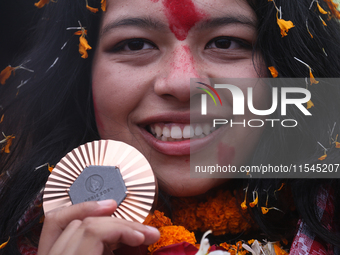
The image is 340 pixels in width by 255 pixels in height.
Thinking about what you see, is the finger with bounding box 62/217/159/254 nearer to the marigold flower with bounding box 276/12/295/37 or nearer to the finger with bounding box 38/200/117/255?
the finger with bounding box 38/200/117/255

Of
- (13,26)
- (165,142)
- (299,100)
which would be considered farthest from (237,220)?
(13,26)

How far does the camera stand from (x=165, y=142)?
137cm

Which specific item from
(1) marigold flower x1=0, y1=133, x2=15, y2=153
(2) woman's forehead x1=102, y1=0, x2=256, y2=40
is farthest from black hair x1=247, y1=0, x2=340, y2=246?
(1) marigold flower x1=0, y1=133, x2=15, y2=153

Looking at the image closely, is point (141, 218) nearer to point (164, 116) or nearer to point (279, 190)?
point (164, 116)

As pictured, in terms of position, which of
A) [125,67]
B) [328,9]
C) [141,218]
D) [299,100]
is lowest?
[141,218]

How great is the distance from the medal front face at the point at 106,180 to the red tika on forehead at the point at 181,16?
54 centimetres

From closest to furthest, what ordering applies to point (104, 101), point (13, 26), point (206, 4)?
point (206, 4)
point (104, 101)
point (13, 26)

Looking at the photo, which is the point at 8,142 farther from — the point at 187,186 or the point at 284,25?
the point at 284,25

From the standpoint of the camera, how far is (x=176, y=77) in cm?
125

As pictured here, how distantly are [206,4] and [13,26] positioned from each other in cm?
154

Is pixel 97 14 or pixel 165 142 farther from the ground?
pixel 97 14

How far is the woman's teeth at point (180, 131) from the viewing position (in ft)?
4.43

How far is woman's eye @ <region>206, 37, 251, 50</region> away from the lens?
1.38 meters

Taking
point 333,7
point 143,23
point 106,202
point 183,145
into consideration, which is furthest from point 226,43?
point 106,202
